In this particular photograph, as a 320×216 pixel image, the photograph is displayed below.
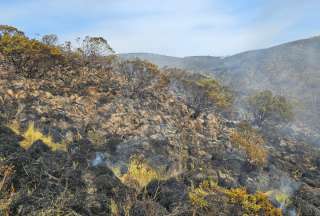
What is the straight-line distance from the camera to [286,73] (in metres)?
57.5

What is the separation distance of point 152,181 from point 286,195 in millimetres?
4390

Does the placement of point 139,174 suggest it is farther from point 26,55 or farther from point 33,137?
point 26,55

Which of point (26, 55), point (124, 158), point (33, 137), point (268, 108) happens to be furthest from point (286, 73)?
point (33, 137)

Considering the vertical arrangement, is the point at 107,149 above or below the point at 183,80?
below

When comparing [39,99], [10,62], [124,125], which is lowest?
[124,125]

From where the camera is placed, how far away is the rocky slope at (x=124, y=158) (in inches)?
284

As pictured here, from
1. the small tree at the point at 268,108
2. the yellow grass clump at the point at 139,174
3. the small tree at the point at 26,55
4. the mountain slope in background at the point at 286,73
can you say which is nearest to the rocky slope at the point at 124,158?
the yellow grass clump at the point at 139,174

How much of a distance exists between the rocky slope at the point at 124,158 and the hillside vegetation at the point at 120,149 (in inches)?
1.3

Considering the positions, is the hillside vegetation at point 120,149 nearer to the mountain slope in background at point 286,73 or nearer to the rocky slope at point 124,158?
the rocky slope at point 124,158

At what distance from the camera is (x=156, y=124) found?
546 inches

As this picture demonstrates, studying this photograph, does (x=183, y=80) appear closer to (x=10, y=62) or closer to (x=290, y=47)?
(x=10, y=62)

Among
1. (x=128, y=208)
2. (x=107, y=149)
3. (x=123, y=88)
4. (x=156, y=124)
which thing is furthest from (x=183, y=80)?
(x=128, y=208)

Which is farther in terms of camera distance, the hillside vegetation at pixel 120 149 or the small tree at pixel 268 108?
the small tree at pixel 268 108

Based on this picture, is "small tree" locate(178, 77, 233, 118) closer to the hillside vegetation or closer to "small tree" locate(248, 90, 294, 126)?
the hillside vegetation
